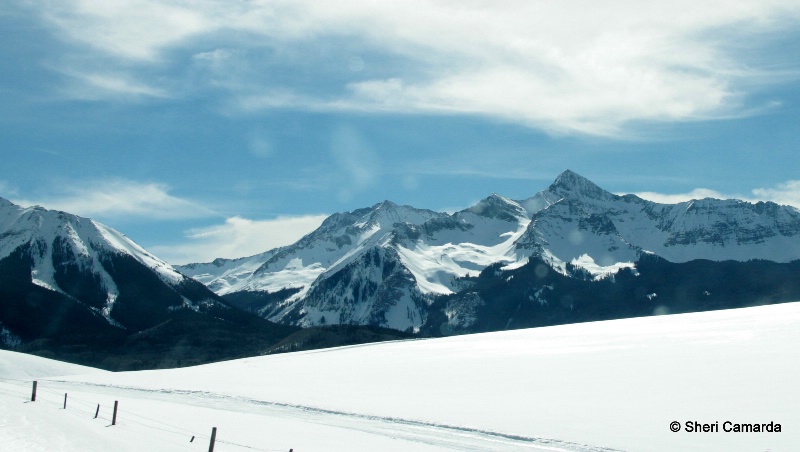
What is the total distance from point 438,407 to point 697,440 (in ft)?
57.0

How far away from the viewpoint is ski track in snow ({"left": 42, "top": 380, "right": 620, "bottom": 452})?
35.3m

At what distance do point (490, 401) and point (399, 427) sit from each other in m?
7.45

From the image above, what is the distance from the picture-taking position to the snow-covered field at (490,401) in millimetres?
34969

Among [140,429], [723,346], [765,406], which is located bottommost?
[140,429]

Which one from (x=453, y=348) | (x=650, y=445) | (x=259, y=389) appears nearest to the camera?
(x=650, y=445)

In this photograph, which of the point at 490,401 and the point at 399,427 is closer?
the point at 399,427

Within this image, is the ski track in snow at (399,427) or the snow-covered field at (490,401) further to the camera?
the ski track in snow at (399,427)

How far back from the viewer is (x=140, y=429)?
40312 millimetres

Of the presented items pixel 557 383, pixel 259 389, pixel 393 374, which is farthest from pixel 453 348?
pixel 557 383

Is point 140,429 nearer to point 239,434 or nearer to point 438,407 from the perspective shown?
point 239,434

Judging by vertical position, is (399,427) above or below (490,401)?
below

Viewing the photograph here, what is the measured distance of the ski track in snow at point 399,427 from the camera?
3528 centimetres

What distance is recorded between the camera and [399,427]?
1644 inches

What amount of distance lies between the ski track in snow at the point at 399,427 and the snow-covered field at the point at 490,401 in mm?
114
